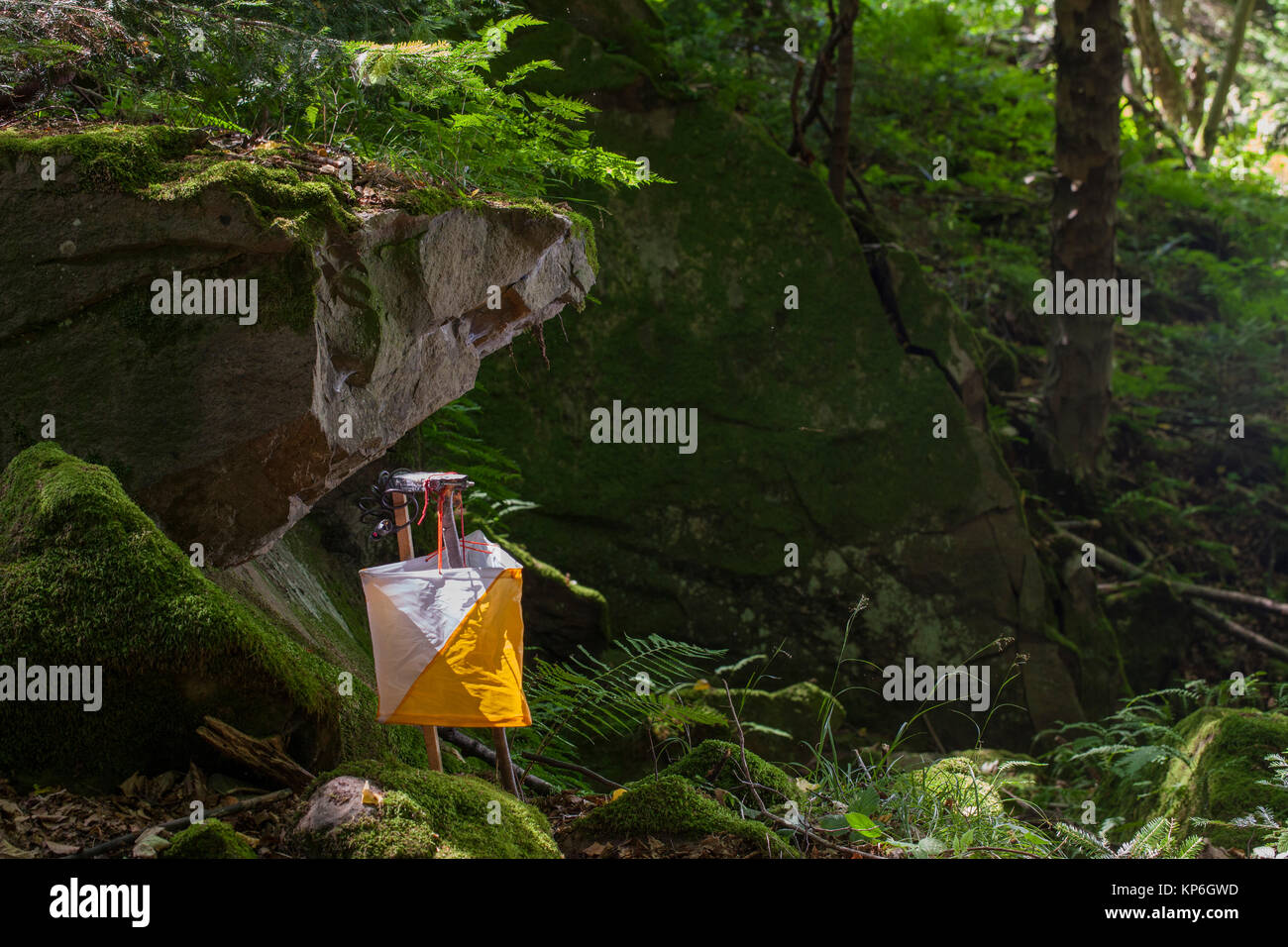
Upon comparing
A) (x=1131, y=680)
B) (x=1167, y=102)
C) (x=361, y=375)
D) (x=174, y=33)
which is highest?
(x=1167, y=102)

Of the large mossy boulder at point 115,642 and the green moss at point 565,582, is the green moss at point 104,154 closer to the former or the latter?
the large mossy boulder at point 115,642

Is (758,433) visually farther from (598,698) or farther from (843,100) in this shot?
(598,698)

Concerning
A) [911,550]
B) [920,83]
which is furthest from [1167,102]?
[911,550]

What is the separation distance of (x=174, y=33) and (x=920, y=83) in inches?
398

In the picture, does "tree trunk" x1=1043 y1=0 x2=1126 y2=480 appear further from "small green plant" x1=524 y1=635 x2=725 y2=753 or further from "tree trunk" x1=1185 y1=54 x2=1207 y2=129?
"tree trunk" x1=1185 y1=54 x2=1207 y2=129

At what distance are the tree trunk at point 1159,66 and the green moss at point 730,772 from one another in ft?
54.7

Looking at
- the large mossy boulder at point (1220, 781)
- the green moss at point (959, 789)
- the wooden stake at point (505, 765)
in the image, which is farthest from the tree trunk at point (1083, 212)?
the wooden stake at point (505, 765)

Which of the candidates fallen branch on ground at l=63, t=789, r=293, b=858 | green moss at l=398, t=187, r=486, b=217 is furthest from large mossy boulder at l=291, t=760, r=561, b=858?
green moss at l=398, t=187, r=486, b=217

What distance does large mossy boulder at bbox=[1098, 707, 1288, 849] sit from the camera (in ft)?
15.4

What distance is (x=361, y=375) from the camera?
3975 millimetres

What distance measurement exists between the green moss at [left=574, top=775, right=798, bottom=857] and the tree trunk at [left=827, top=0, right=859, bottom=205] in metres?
7.20

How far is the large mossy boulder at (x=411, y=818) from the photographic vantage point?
2.56m
